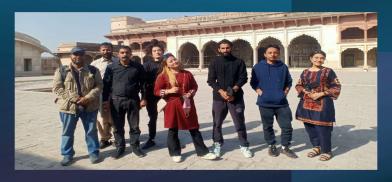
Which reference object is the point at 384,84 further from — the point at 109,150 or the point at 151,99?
the point at 109,150

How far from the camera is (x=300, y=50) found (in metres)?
27.9

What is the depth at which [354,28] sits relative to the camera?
2522cm

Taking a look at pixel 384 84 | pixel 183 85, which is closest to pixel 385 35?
pixel 384 84

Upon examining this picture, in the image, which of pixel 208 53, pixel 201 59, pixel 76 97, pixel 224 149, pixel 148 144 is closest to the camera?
pixel 76 97

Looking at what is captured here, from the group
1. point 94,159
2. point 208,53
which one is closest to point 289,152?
point 94,159

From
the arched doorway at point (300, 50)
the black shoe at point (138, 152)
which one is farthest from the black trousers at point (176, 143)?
the arched doorway at point (300, 50)

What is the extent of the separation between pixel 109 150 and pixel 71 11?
202 centimetres

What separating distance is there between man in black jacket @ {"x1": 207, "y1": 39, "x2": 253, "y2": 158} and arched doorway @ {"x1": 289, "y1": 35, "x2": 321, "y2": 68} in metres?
25.2

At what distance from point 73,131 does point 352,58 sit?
28.0m

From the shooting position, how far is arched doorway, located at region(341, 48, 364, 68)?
2653 centimetres

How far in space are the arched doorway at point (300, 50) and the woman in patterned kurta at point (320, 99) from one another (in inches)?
984

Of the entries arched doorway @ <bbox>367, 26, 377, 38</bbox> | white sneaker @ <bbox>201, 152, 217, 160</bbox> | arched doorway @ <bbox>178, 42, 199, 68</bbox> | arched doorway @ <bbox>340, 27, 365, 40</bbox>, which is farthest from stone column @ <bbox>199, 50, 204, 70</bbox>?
white sneaker @ <bbox>201, 152, 217, 160</bbox>

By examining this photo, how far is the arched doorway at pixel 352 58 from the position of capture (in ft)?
87.0

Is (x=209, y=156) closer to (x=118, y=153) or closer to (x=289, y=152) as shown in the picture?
(x=289, y=152)
